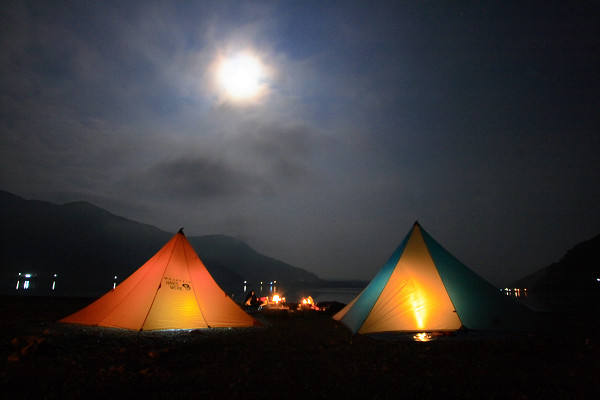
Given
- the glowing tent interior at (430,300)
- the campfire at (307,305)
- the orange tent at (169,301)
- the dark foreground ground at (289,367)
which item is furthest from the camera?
the campfire at (307,305)

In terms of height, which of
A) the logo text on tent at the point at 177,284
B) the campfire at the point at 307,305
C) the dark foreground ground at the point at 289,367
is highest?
the logo text on tent at the point at 177,284

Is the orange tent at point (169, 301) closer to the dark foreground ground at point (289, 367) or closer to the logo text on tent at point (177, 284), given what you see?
the logo text on tent at point (177, 284)

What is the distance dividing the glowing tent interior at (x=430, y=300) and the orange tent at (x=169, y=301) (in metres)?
4.10

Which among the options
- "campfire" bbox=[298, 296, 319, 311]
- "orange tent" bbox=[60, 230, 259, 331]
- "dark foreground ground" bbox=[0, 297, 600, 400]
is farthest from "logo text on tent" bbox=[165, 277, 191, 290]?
"campfire" bbox=[298, 296, 319, 311]

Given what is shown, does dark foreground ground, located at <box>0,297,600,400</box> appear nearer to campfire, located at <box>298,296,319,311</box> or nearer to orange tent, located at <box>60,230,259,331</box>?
orange tent, located at <box>60,230,259,331</box>

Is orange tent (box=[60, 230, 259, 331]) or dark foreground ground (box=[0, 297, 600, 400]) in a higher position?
orange tent (box=[60, 230, 259, 331])

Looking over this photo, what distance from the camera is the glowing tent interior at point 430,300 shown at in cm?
910

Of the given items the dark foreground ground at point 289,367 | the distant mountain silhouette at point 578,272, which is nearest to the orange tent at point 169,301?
the dark foreground ground at point 289,367

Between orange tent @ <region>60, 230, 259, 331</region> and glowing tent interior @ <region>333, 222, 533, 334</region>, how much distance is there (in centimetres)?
410

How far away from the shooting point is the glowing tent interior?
910 centimetres

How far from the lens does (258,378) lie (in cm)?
508

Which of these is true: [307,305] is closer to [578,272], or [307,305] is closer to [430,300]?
[430,300]

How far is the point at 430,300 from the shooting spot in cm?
945

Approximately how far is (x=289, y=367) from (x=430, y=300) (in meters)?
5.24
